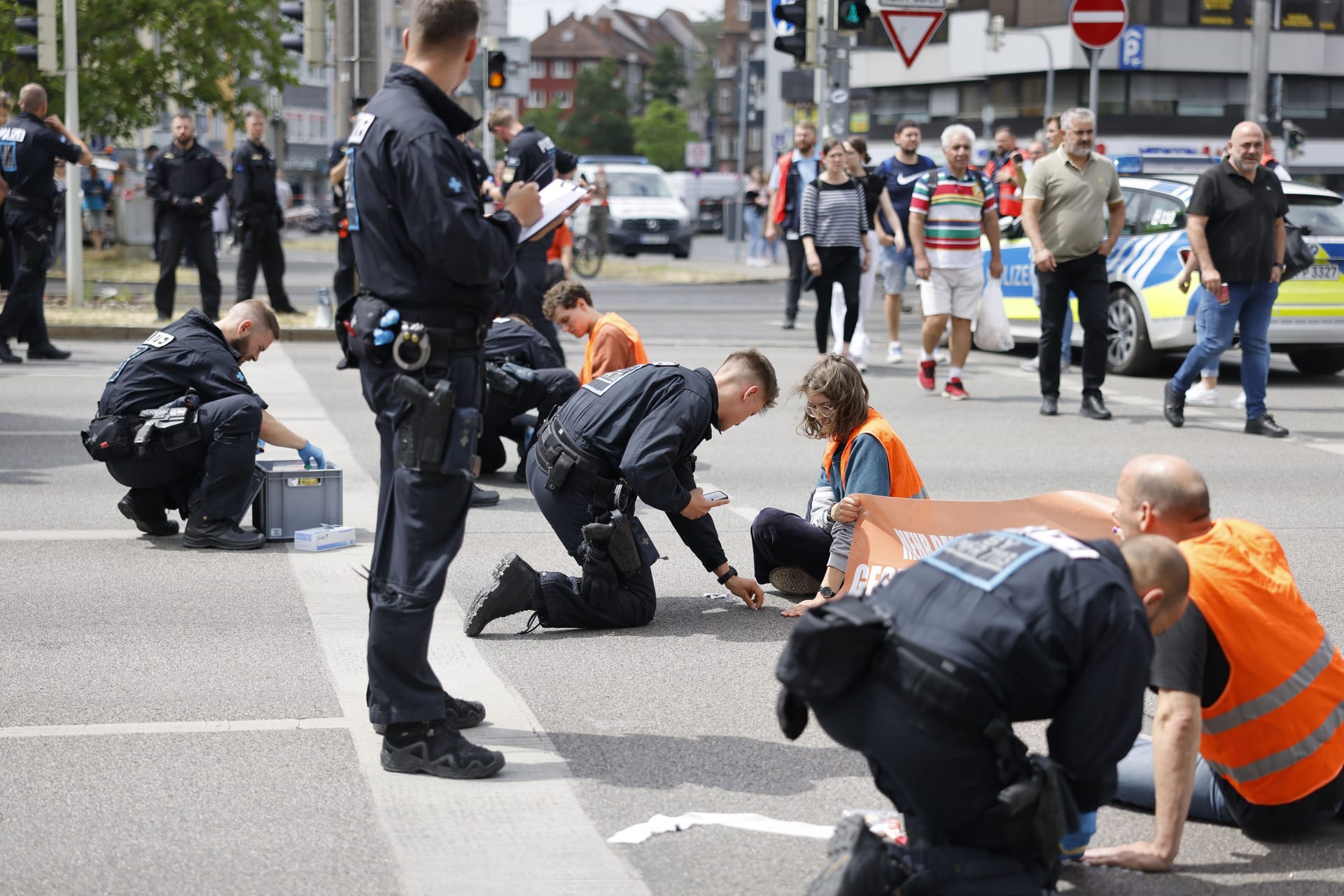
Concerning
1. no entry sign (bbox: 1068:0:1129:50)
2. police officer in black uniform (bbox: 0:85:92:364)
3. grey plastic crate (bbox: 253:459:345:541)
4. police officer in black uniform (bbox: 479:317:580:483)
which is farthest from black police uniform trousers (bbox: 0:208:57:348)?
no entry sign (bbox: 1068:0:1129:50)

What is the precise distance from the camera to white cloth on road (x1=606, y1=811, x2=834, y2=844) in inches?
158

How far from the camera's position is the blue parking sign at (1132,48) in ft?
188

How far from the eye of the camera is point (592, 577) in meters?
5.94

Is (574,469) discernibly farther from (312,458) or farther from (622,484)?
(312,458)

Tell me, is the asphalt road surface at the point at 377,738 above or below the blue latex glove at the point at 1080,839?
below

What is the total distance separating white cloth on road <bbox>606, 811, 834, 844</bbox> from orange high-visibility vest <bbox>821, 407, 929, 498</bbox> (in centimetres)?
199

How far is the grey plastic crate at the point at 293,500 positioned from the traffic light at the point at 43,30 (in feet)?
37.5

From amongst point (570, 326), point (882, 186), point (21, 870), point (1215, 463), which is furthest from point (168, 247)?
point (21, 870)

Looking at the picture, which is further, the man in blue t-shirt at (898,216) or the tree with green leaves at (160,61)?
the tree with green leaves at (160,61)

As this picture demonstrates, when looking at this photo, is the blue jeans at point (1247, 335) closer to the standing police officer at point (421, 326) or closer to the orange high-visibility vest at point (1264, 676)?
the orange high-visibility vest at point (1264, 676)

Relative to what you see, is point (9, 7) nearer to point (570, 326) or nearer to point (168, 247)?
point (168, 247)

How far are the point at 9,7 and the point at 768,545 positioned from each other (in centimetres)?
1904

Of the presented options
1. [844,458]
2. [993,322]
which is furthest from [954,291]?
[844,458]

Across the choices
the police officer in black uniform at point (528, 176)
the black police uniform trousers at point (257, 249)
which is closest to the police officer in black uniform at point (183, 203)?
the black police uniform trousers at point (257, 249)
